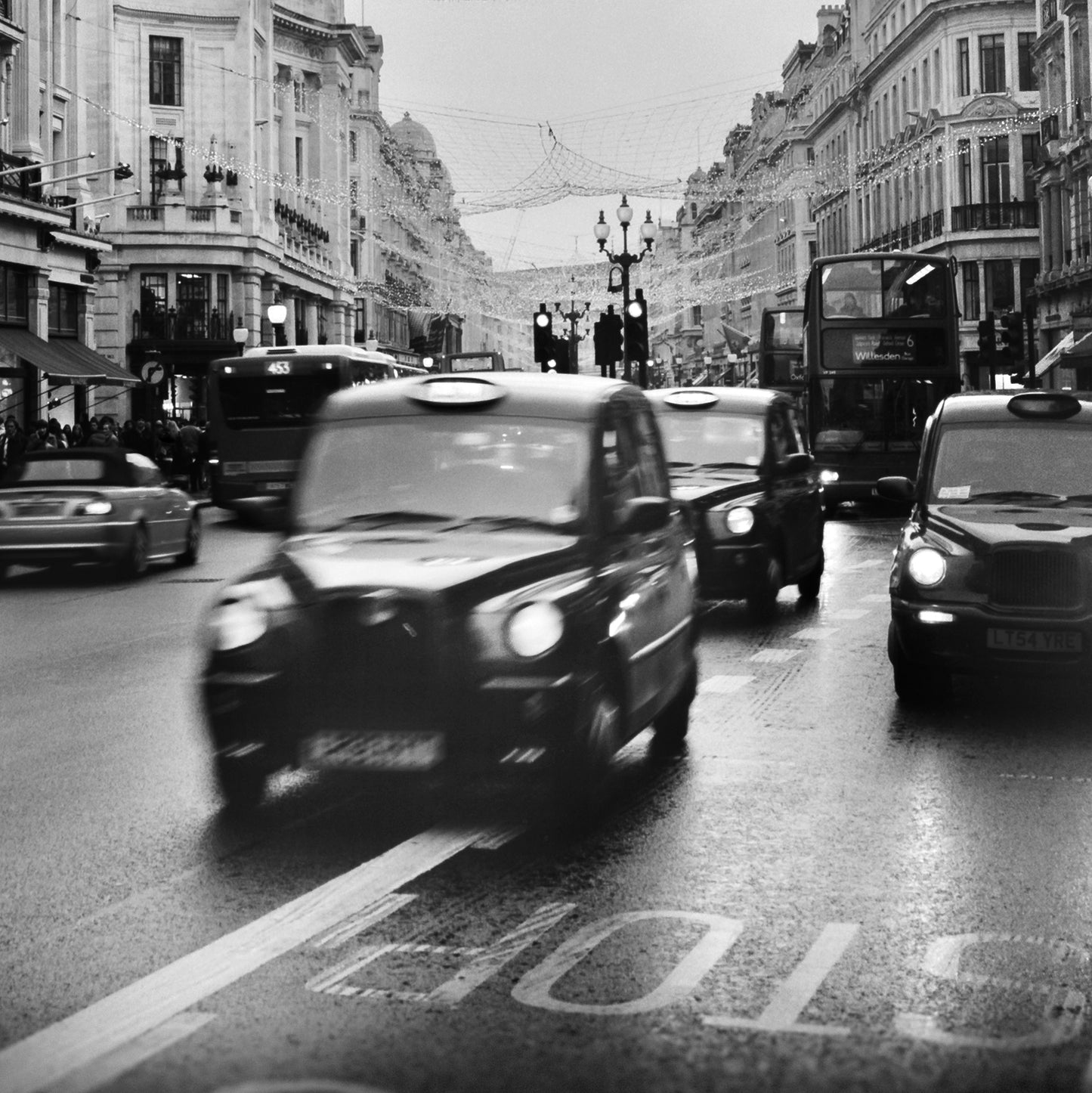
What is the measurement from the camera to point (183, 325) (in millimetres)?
63062

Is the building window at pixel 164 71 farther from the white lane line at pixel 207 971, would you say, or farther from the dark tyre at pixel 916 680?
the white lane line at pixel 207 971

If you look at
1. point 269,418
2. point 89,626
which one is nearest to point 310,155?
point 269,418

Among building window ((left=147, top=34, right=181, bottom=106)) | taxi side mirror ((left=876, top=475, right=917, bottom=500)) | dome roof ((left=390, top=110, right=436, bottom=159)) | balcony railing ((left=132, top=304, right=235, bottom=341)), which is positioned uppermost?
dome roof ((left=390, top=110, right=436, bottom=159))

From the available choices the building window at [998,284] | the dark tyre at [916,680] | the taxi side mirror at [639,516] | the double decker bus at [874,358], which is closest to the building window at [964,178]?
the building window at [998,284]

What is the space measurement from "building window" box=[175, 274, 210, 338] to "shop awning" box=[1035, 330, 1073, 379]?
88.9 feet

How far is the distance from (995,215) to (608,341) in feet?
145

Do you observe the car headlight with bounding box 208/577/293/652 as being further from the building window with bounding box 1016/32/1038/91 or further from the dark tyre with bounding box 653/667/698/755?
the building window with bounding box 1016/32/1038/91

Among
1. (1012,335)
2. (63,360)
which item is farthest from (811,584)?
(63,360)

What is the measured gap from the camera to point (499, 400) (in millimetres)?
8289

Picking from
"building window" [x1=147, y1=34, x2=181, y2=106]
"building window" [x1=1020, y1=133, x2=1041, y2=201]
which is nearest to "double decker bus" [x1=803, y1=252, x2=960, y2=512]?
"building window" [x1=147, y1=34, x2=181, y2=106]

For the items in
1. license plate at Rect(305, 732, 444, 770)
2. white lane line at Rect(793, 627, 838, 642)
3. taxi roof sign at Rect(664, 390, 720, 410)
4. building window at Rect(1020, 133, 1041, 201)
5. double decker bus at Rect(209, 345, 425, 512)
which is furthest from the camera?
building window at Rect(1020, 133, 1041, 201)

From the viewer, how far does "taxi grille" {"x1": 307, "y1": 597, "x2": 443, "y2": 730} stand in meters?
6.82

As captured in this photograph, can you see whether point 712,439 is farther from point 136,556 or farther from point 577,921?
point 577,921

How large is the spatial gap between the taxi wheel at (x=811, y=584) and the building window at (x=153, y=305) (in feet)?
162
